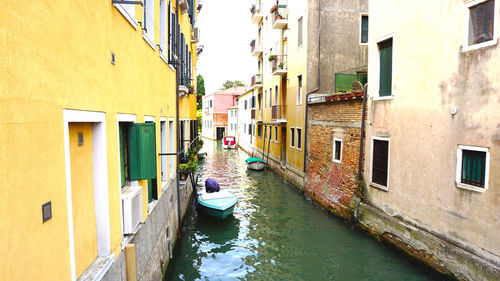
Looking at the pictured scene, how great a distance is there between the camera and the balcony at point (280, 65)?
19.0 m

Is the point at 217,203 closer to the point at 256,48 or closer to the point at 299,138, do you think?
the point at 299,138

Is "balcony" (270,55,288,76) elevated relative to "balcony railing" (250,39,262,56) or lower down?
lower down

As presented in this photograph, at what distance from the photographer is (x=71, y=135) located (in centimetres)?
306

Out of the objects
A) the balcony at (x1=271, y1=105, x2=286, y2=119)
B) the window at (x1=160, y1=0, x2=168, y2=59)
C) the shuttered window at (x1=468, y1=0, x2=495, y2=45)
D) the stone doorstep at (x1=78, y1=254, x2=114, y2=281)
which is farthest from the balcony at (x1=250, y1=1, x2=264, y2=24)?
the stone doorstep at (x1=78, y1=254, x2=114, y2=281)

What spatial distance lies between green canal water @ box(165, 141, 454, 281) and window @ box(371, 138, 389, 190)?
1.63 m

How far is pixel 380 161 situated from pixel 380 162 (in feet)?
0.09

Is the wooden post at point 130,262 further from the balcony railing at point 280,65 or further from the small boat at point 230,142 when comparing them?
the small boat at point 230,142

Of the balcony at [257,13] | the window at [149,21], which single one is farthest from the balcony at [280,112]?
the window at [149,21]

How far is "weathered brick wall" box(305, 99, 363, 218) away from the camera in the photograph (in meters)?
10.4

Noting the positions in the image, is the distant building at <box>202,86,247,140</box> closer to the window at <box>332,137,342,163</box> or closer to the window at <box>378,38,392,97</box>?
the window at <box>332,137,342,163</box>

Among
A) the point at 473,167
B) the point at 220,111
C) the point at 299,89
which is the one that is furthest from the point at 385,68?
the point at 220,111

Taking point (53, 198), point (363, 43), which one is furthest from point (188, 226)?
point (363, 43)

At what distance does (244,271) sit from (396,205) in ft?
14.1

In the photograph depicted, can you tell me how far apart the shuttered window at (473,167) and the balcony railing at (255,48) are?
2197cm
